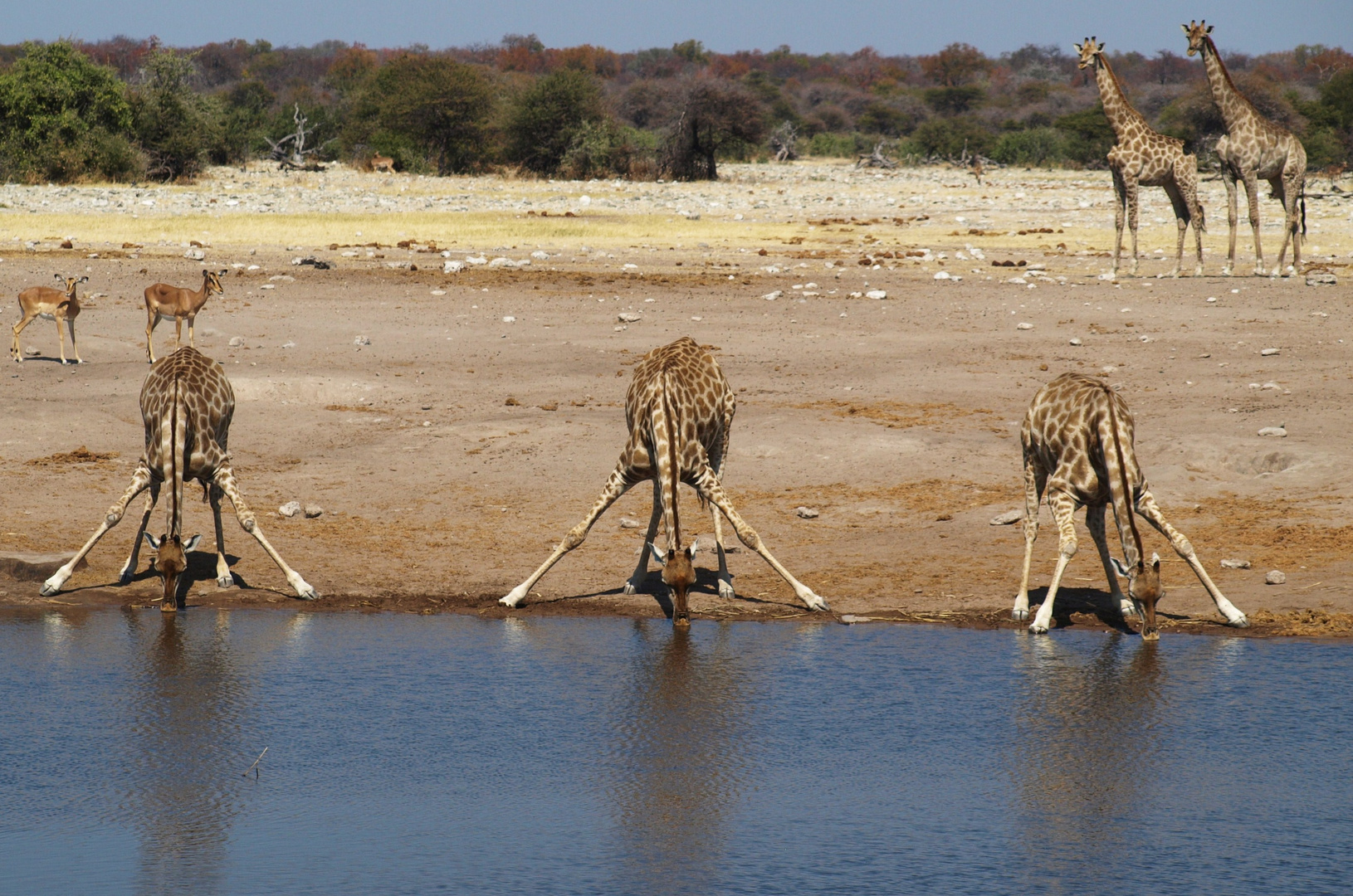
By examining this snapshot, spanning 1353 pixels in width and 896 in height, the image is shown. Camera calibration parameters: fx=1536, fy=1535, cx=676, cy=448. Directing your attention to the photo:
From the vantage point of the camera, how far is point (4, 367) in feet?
53.2

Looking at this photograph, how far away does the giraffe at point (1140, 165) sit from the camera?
22.8 metres

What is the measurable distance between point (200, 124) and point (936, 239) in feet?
81.0

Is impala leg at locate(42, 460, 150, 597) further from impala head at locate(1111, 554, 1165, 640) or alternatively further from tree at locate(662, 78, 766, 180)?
tree at locate(662, 78, 766, 180)

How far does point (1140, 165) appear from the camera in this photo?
22844 mm

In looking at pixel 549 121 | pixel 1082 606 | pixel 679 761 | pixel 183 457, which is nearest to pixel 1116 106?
pixel 1082 606

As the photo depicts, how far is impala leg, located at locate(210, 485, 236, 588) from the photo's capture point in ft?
31.6

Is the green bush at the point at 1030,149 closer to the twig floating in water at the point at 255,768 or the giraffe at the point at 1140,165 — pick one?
the giraffe at the point at 1140,165

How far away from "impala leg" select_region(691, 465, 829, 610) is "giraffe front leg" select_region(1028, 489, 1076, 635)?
125 centimetres

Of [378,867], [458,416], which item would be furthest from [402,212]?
[378,867]

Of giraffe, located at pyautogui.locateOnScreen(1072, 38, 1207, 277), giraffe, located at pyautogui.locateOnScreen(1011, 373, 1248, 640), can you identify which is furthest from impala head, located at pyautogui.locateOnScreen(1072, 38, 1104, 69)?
giraffe, located at pyautogui.locateOnScreen(1011, 373, 1248, 640)

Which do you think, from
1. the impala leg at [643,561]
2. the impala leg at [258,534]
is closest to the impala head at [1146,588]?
the impala leg at [643,561]

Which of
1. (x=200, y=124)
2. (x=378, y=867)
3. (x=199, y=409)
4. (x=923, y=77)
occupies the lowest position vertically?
(x=378, y=867)

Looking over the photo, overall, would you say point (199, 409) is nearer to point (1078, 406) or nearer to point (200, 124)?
point (1078, 406)

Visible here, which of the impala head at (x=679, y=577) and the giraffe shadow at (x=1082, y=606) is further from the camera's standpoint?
the giraffe shadow at (x=1082, y=606)
